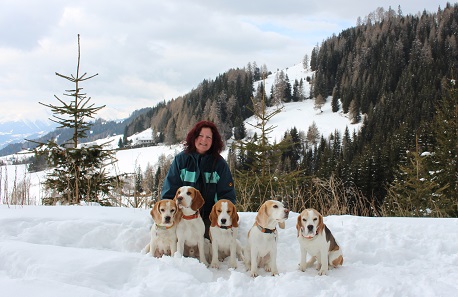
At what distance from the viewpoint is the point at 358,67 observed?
4380 inches

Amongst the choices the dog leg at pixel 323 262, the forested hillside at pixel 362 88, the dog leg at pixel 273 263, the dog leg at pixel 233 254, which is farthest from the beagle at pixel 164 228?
the forested hillside at pixel 362 88

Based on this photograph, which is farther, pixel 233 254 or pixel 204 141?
pixel 204 141

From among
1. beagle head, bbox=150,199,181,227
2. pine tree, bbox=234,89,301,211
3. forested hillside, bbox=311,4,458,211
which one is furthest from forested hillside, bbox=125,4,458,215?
beagle head, bbox=150,199,181,227

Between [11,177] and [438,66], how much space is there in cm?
11301

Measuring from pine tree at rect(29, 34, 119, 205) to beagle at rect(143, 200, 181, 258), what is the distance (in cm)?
362

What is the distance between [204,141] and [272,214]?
1.73m

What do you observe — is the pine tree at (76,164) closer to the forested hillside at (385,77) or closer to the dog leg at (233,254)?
the dog leg at (233,254)

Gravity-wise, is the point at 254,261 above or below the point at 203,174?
below

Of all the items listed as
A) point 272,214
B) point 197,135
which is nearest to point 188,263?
point 272,214

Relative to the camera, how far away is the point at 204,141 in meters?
4.85

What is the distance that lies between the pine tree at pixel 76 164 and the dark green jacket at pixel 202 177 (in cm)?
315

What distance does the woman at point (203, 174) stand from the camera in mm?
4770

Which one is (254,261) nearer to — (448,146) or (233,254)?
(233,254)

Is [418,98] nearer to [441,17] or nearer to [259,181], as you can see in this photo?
[441,17]
